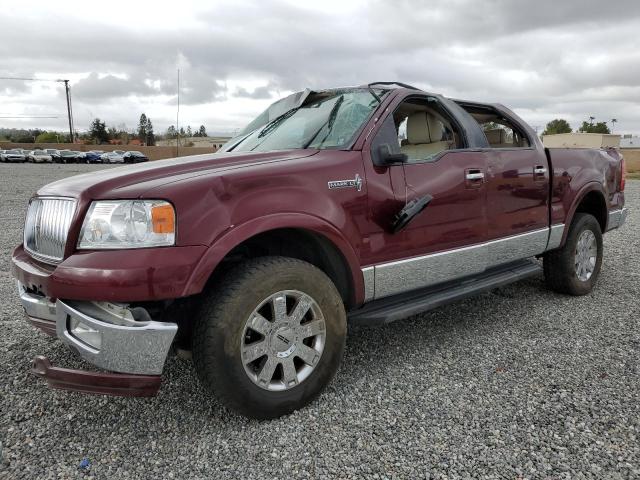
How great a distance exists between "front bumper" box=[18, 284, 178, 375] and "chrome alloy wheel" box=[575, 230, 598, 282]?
4.10m

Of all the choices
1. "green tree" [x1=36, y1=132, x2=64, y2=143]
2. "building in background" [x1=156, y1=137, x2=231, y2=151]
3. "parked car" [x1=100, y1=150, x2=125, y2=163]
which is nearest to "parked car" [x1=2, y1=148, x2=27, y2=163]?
"parked car" [x1=100, y1=150, x2=125, y2=163]

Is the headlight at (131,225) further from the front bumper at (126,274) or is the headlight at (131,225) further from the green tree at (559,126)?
the green tree at (559,126)

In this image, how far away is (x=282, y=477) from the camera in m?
2.31

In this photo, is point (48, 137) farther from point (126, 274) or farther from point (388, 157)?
point (126, 274)

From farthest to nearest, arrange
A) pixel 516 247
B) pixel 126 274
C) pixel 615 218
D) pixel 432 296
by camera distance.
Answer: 1. pixel 615 218
2. pixel 516 247
3. pixel 432 296
4. pixel 126 274

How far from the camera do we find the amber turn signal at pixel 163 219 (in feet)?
7.77

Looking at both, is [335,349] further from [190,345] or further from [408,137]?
[408,137]

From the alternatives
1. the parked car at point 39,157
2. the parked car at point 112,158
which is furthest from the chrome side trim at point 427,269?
the parked car at point 39,157

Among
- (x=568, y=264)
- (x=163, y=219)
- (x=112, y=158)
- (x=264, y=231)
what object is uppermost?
(x=112, y=158)

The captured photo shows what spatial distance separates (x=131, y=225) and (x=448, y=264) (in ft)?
7.01

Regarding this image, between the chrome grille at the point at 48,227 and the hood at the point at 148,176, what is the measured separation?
0.06 m

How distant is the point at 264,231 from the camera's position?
104 inches

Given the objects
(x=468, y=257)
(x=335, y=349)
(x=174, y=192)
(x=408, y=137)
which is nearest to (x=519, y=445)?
(x=335, y=349)

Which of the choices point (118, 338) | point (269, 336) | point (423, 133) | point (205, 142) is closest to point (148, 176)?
point (118, 338)
